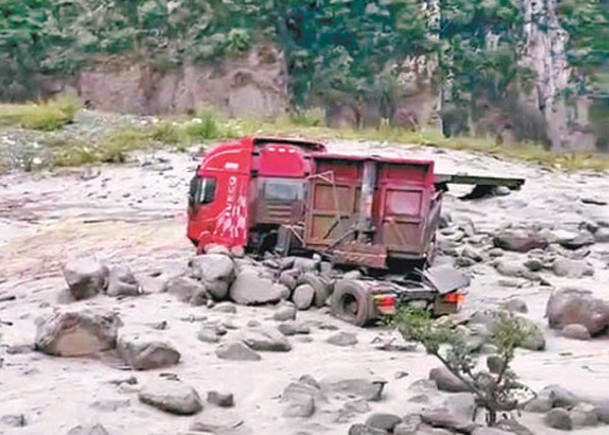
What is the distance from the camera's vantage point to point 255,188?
37.4 feet

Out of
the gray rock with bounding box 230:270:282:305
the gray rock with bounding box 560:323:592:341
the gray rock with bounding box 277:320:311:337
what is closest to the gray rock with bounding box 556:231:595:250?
the gray rock with bounding box 230:270:282:305

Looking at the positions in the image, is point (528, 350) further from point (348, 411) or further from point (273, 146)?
point (273, 146)

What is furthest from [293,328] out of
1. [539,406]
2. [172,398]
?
[539,406]

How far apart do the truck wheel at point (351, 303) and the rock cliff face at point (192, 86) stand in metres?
20.3

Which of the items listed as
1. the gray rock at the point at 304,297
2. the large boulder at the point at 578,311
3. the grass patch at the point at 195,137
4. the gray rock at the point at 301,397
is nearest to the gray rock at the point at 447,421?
the gray rock at the point at 301,397

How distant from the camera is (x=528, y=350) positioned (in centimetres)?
824

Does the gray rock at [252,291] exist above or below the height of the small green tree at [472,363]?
below

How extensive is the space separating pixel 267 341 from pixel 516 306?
2598 mm

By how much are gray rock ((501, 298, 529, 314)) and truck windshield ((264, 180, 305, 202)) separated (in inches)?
91.0

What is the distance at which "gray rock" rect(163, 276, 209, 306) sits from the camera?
9.77 m

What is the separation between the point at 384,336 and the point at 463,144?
44.5 ft

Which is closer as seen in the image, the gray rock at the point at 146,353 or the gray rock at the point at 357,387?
the gray rock at the point at 357,387

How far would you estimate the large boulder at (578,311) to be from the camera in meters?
8.64

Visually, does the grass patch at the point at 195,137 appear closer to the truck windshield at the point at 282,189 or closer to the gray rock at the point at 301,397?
the truck windshield at the point at 282,189
